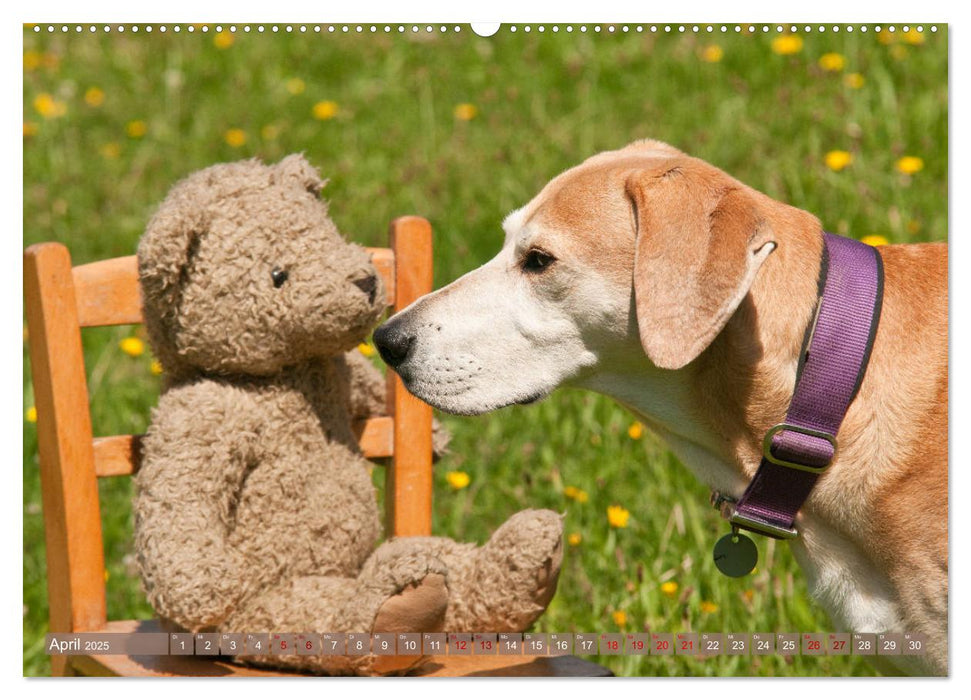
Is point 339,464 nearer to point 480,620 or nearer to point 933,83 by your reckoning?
point 480,620

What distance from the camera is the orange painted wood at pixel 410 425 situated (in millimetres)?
3193

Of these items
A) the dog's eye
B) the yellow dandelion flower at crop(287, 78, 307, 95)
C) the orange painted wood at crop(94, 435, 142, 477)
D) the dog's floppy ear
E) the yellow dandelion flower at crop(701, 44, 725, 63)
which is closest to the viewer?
the dog's floppy ear

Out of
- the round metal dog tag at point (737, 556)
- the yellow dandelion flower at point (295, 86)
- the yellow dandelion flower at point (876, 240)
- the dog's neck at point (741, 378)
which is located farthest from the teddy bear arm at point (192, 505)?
the yellow dandelion flower at point (295, 86)

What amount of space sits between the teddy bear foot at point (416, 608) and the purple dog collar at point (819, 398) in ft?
2.17

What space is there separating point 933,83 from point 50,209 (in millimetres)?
3504

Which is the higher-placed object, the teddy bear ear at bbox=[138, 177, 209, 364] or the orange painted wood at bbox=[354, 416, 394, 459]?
the teddy bear ear at bbox=[138, 177, 209, 364]

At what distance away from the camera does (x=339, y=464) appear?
2969mm

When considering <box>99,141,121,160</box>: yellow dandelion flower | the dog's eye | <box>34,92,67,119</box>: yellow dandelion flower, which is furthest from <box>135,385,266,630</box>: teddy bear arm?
<box>34,92,67,119</box>: yellow dandelion flower

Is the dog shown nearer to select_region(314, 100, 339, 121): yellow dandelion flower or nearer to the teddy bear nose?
the teddy bear nose

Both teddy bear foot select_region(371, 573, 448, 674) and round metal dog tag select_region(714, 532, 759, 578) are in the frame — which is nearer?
teddy bear foot select_region(371, 573, 448, 674)

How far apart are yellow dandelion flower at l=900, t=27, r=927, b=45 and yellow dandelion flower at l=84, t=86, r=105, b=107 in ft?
10.8

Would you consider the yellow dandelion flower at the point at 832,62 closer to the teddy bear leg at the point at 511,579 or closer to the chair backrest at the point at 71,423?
the chair backrest at the point at 71,423

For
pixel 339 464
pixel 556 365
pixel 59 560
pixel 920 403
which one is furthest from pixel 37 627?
pixel 920 403

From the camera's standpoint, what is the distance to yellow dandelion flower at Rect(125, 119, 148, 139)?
527 centimetres
